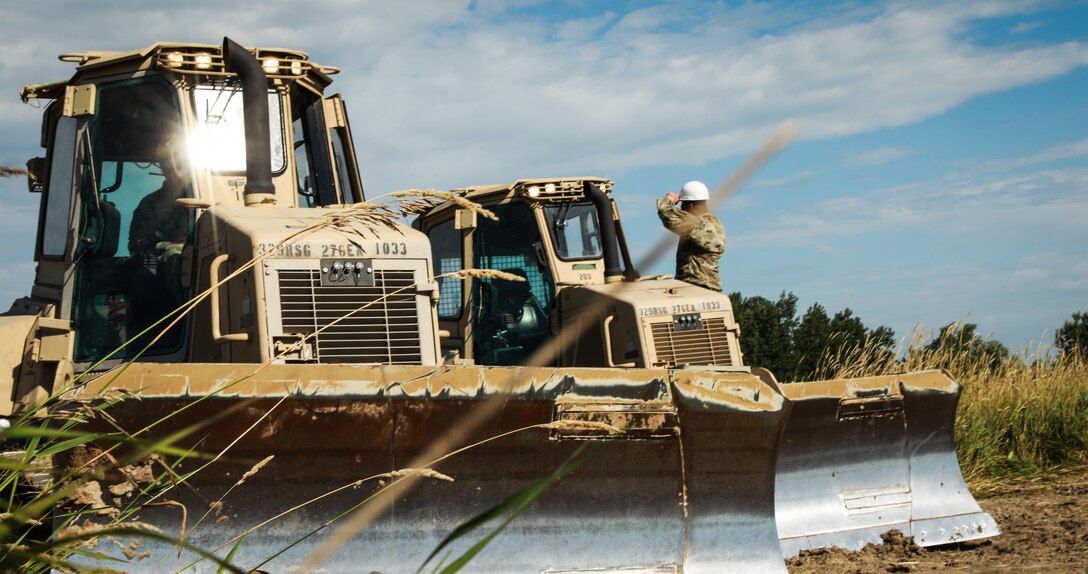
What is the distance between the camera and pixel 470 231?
9.26 metres

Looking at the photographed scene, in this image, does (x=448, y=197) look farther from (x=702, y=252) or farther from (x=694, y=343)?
(x=702, y=252)

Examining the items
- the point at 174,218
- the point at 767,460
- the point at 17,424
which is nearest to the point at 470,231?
the point at 174,218

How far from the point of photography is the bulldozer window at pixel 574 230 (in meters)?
9.03

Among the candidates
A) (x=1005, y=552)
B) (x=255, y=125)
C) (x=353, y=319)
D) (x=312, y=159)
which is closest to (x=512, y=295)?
(x=312, y=159)

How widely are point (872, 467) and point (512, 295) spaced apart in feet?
10.8

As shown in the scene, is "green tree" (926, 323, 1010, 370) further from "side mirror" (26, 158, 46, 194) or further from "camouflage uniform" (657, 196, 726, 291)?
"side mirror" (26, 158, 46, 194)

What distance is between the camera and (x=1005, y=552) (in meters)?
6.30

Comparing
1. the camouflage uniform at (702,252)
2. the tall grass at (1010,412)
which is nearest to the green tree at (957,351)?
the tall grass at (1010,412)

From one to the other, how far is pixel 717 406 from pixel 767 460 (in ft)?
1.43

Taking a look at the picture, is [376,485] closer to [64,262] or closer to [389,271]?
[389,271]

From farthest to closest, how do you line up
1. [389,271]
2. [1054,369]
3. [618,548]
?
[1054,369]
[389,271]
[618,548]

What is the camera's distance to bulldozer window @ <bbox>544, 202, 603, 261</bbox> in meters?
9.03

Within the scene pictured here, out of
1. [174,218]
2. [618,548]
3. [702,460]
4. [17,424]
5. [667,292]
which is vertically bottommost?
[618,548]

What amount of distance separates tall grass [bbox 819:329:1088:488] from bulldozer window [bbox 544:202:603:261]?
3207 millimetres
